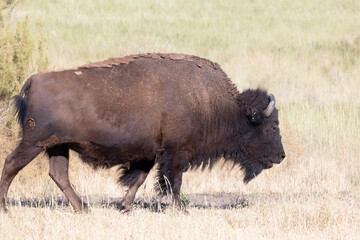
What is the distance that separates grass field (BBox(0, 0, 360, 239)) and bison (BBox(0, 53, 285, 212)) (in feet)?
1.46

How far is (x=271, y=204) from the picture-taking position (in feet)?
25.6

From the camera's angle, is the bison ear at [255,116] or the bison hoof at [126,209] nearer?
the bison hoof at [126,209]

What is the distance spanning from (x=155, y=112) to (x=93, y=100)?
691 mm

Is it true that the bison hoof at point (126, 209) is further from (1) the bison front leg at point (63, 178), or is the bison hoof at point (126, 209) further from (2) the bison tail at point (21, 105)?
(2) the bison tail at point (21, 105)

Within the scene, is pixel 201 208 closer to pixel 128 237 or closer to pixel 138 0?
pixel 128 237

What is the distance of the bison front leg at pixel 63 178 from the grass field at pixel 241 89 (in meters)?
0.14

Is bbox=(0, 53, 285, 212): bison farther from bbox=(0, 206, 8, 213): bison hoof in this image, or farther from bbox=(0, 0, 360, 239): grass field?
bbox=(0, 0, 360, 239): grass field

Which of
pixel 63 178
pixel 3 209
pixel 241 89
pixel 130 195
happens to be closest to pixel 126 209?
pixel 130 195

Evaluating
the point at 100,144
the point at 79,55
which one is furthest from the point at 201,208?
the point at 79,55

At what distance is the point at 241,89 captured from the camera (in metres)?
16.3

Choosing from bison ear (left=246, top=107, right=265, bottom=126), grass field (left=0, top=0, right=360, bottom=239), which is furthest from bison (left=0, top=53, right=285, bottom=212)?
grass field (left=0, top=0, right=360, bottom=239)

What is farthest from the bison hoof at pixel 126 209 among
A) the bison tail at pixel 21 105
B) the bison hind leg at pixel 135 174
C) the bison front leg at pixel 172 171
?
the bison tail at pixel 21 105

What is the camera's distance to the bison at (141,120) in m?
7.16

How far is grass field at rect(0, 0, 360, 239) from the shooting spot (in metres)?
6.65
